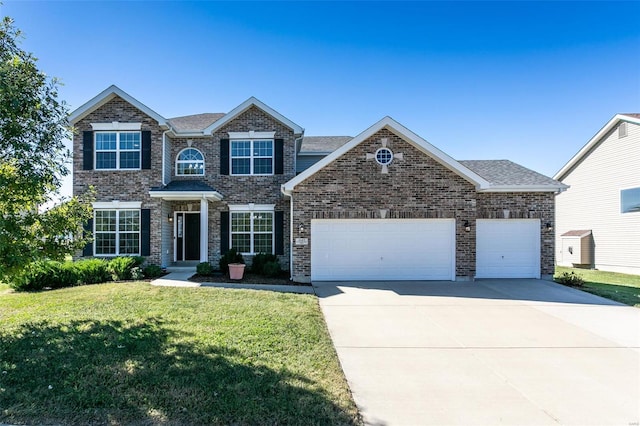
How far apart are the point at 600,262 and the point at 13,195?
919 inches

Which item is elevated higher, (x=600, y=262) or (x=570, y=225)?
(x=570, y=225)

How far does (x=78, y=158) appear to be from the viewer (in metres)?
13.3

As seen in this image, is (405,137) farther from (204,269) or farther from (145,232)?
(145,232)

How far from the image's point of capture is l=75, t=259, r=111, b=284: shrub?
10.8m

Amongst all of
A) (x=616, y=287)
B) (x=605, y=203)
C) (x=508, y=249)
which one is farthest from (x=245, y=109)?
(x=605, y=203)

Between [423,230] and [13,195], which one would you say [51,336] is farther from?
[423,230]

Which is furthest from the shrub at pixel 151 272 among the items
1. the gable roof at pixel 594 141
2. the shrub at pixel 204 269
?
the gable roof at pixel 594 141

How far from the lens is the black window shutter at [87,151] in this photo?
13242 millimetres

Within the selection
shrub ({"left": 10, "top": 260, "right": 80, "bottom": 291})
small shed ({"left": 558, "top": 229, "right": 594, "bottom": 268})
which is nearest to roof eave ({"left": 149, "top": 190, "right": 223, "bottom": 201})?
shrub ({"left": 10, "top": 260, "right": 80, "bottom": 291})

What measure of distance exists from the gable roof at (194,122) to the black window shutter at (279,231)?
194 inches

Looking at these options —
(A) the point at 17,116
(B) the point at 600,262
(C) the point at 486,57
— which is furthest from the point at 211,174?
(B) the point at 600,262

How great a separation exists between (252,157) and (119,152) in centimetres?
531

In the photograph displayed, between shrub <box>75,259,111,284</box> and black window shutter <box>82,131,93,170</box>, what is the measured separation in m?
4.43

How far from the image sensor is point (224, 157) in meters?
14.0
